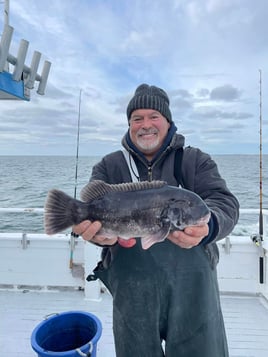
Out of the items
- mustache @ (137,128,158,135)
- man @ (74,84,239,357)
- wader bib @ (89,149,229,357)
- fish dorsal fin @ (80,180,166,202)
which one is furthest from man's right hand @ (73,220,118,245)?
mustache @ (137,128,158,135)

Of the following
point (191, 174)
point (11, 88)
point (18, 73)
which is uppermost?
point (18, 73)

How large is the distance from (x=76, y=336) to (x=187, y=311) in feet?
5.55

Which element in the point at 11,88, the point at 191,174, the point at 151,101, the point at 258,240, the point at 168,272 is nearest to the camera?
the point at 168,272

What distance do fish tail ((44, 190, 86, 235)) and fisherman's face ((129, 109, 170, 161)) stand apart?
0.83 m

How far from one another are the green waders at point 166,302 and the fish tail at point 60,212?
0.52 m

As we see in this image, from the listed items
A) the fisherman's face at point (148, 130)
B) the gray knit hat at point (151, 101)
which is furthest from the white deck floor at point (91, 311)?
the gray knit hat at point (151, 101)

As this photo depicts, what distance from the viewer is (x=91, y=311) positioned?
15.8 ft

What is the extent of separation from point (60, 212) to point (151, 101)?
49.6 inches

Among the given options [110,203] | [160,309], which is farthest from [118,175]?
[160,309]

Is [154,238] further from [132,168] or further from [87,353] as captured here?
[87,353]

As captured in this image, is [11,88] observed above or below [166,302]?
above

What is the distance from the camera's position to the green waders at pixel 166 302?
239 centimetres

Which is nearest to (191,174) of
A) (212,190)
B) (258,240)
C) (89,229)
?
(212,190)

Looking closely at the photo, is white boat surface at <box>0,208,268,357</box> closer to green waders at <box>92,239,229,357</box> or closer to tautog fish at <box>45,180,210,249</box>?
green waders at <box>92,239,229,357</box>
